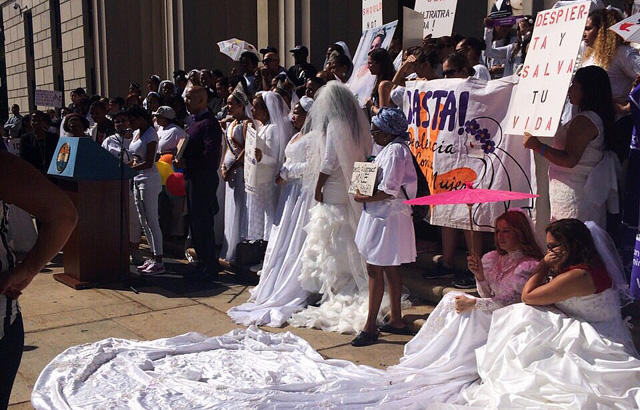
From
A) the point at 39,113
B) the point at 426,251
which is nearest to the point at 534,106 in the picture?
the point at 426,251

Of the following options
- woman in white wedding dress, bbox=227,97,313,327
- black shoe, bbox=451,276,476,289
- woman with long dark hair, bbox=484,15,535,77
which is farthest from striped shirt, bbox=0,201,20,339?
woman with long dark hair, bbox=484,15,535,77

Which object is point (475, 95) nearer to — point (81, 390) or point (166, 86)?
point (81, 390)

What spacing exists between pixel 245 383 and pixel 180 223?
510cm

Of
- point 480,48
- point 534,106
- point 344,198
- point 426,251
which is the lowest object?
point 426,251

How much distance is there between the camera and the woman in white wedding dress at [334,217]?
6.05 metres

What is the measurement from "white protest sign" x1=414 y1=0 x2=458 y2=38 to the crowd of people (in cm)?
17

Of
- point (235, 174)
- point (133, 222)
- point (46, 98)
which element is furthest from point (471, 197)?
point (46, 98)

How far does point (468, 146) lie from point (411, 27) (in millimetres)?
1892

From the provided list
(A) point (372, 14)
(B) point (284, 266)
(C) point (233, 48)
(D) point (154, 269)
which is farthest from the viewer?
(C) point (233, 48)

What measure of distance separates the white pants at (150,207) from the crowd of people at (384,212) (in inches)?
0.7

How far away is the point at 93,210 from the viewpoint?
7535 mm

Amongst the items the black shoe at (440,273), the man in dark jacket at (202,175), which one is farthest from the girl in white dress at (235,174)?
the black shoe at (440,273)

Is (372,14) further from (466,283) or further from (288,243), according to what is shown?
(466,283)

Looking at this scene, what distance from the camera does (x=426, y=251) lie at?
7.01 m
